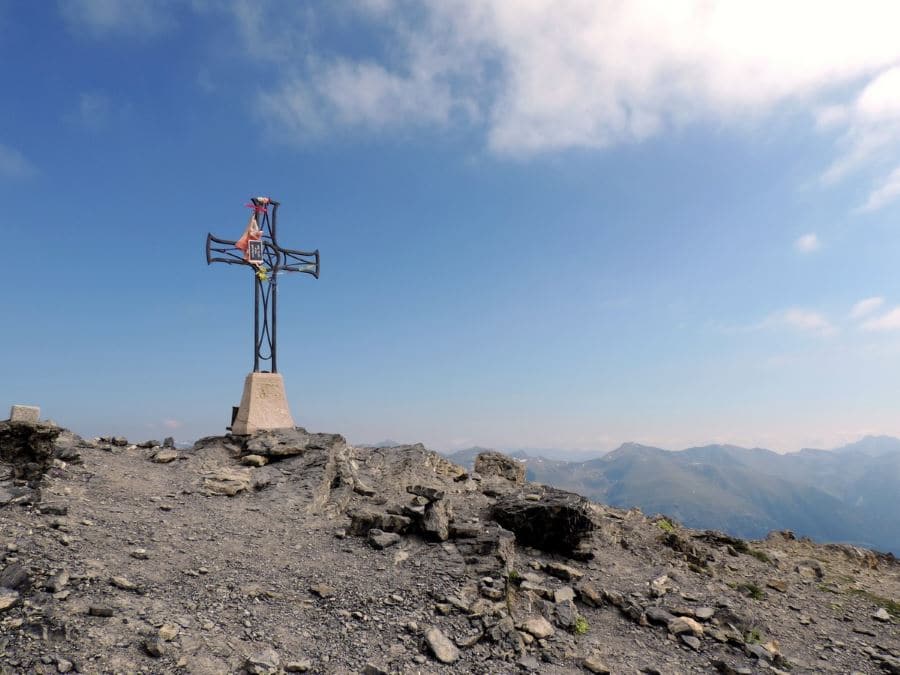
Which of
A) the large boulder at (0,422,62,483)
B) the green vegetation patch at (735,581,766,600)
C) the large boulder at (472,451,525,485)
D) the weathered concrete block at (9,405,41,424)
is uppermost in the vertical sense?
the weathered concrete block at (9,405,41,424)

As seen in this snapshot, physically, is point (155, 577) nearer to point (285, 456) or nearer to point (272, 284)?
point (285, 456)

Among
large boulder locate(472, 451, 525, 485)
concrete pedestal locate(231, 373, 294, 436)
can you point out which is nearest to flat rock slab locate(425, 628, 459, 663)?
large boulder locate(472, 451, 525, 485)

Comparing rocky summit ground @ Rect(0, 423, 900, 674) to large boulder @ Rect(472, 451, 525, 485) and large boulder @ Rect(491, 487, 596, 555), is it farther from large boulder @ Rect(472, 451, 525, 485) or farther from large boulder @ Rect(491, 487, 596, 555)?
large boulder @ Rect(472, 451, 525, 485)

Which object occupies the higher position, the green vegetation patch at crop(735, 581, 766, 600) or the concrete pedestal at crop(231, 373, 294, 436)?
the concrete pedestal at crop(231, 373, 294, 436)

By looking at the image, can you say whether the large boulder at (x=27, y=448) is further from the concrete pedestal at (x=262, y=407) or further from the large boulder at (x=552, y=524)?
the large boulder at (x=552, y=524)

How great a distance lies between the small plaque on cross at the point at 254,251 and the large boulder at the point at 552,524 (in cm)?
1416

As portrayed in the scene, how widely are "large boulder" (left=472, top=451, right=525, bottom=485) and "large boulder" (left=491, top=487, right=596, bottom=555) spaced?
7.41m

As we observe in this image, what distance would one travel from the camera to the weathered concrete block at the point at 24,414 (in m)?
11.7

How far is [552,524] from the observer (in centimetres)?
1255

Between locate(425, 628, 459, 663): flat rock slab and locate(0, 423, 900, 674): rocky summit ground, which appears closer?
locate(0, 423, 900, 674): rocky summit ground

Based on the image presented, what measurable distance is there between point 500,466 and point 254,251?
1356cm

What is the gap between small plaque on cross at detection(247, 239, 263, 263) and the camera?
65.4 feet

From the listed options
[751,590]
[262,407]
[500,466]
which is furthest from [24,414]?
[751,590]

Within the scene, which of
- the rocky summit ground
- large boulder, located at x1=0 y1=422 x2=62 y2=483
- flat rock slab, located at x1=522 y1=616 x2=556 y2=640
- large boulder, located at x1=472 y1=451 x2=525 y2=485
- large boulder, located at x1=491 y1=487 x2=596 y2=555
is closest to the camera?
the rocky summit ground
